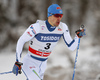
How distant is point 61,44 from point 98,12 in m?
2.76

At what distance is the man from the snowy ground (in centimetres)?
203

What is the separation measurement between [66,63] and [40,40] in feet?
15.8

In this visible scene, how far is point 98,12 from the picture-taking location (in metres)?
10.8

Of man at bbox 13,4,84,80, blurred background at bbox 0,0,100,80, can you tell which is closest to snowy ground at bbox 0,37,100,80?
blurred background at bbox 0,0,100,80

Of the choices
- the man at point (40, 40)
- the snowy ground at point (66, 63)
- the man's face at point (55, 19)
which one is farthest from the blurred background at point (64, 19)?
the man's face at point (55, 19)

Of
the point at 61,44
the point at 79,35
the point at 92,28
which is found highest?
the point at 79,35

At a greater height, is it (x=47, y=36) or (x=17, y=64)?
(x=47, y=36)

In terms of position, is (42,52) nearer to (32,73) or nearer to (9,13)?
(32,73)

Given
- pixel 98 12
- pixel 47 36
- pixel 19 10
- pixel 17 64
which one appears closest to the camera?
pixel 17 64

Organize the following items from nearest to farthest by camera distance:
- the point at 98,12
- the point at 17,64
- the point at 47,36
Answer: the point at 17,64 → the point at 47,36 → the point at 98,12

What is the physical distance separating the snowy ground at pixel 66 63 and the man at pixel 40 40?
2.03 meters

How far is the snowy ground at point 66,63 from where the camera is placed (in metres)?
5.25

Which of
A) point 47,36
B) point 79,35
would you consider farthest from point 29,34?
point 79,35

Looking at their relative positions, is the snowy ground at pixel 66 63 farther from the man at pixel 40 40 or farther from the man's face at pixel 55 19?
the man's face at pixel 55 19
